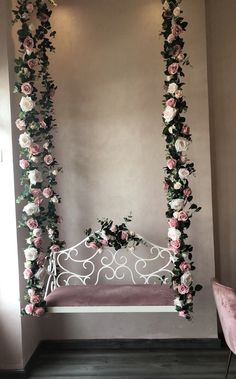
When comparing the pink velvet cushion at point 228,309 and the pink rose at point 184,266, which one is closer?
the pink velvet cushion at point 228,309

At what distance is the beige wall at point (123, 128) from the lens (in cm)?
324

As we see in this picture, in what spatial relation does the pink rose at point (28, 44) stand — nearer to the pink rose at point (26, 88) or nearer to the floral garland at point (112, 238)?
the pink rose at point (26, 88)

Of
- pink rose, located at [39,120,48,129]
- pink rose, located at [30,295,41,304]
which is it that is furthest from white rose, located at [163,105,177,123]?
pink rose, located at [30,295,41,304]

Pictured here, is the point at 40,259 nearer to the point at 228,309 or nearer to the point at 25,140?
the point at 25,140

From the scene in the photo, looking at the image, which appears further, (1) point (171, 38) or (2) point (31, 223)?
(2) point (31, 223)

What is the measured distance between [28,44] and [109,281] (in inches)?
80.3

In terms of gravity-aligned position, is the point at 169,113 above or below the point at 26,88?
below

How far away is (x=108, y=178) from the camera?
331cm

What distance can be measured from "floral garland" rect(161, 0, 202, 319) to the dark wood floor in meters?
0.61

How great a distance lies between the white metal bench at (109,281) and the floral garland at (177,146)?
0.11m

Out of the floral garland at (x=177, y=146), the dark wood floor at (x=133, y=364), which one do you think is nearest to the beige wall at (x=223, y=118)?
the dark wood floor at (x=133, y=364)

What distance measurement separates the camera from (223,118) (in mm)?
3371

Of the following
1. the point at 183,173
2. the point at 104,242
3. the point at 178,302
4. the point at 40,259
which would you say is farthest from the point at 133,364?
the point at 183,173

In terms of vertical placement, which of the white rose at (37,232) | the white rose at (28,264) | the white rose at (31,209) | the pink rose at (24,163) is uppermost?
the pink rose at (24,163)
